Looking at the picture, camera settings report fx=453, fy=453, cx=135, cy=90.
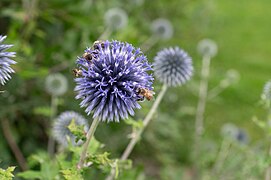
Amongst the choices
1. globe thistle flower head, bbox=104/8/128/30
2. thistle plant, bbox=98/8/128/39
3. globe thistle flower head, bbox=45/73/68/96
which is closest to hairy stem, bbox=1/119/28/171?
globe thistle flower head, bbox=45/73/68/96

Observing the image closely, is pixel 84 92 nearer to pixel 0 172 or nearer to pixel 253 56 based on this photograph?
pixel 0 172

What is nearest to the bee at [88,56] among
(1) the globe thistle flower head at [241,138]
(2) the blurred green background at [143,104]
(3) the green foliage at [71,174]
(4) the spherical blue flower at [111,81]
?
(4) the spherical blue flower at [111,81]

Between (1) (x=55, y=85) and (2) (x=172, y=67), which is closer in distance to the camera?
(2) (x=172, y=67)

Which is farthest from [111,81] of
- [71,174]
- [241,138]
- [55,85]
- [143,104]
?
[241,138]

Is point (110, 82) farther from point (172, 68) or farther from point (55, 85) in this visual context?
point (55, 85)

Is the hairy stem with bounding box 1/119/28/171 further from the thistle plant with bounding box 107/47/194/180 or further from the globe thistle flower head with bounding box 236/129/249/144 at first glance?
the globe thistle flower head with bounding box 236/129/249/144

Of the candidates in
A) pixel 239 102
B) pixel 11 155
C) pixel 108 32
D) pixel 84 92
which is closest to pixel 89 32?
pixel 108 32

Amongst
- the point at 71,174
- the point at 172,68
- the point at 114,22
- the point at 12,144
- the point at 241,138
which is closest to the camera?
the point at 71,174
